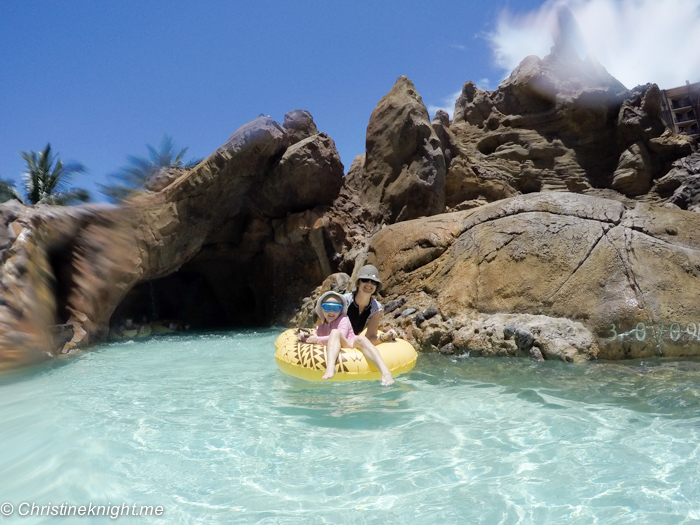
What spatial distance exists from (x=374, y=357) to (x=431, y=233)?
3.67m

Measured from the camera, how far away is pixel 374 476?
2.75 m

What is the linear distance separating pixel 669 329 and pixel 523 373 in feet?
6.70

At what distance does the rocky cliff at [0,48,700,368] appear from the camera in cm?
620

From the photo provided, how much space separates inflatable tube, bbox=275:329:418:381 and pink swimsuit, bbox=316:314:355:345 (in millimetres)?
230

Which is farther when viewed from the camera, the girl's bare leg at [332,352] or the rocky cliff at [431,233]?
the rocky cliff at [431,233]

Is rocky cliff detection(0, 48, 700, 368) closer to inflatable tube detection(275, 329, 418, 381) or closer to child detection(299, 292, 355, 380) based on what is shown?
inflatable tube detection(275, 329, 418, 381)

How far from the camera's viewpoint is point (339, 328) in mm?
5219

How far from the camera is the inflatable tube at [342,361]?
15.7 ft

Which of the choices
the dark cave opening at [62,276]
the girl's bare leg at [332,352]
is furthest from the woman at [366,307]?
the dark cave opening at [62,276]

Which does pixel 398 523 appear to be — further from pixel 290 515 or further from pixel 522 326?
pixel 522 326

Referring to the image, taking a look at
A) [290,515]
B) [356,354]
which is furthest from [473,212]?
[290,515]

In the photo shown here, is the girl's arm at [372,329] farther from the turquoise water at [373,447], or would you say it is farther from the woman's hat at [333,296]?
the turquoise water at [373,447]

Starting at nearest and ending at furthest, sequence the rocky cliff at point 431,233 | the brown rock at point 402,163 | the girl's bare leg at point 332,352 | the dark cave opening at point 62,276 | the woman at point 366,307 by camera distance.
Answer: the girl's bare leg at point 332,352
the woman at point 366,307
the rocky cliff at point 431,233
the dark cave opening at point 62,276
the brown rock at point 402,163

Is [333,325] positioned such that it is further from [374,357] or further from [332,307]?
[374,357]
